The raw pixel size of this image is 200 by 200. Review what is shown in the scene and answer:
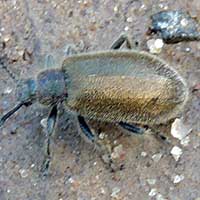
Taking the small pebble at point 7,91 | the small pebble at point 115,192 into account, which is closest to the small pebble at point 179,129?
the small pebble at point 115,192

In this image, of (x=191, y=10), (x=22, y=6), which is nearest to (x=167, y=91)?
(x=191, y=10)

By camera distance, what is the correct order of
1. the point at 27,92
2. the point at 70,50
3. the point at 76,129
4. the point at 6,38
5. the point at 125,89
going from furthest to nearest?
the point at 6,38, the point at 70,50, the point at 76,129, the point at 27,92, the point at 125,89

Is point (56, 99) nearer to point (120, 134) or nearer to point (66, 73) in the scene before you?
point (66, 73)

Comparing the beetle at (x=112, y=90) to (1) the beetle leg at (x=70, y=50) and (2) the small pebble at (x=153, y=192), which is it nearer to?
(1) the beetle leg at (x=70, y=50)

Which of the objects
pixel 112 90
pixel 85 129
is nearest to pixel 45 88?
pixel 85 129

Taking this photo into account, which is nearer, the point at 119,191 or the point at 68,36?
the point at 119,191

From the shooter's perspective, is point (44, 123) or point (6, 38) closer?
point (44, 123)

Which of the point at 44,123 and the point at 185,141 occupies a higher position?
the point at 44,123

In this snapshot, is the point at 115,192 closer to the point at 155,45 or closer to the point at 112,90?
the point at 112,90
